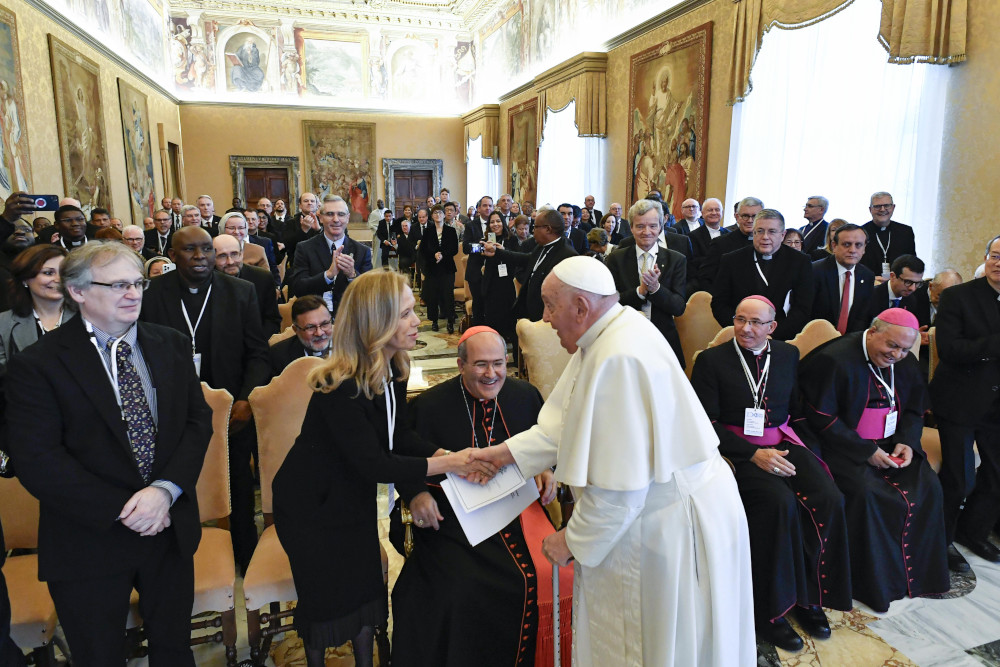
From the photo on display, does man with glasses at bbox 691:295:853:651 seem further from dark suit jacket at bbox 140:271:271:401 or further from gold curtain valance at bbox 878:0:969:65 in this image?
gold curtain valance at bbox 878:0:969:65

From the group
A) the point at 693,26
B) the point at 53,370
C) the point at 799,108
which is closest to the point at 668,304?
the point at 53,370

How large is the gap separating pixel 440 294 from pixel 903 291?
22.7 feet

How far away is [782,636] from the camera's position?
2994 mm

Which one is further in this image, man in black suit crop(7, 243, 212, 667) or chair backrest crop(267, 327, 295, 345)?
chair backrest crop(267, 327, 295, 345)

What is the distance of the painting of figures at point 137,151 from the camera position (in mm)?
12883

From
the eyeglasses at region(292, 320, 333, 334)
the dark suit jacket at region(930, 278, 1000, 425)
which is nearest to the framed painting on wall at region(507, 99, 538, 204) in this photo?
the dark suit jacket at region(930, 278, 1000, 425)

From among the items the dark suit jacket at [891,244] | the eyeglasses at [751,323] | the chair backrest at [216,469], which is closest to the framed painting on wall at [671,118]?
the dark suit jacket at [891,244]

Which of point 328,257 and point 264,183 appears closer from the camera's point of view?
point 328,257

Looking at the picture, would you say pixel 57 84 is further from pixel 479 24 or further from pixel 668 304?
pixel 479 24

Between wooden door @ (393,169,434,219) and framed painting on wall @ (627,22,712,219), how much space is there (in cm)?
1178

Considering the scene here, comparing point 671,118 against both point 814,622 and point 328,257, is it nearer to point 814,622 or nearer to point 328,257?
point 328,257

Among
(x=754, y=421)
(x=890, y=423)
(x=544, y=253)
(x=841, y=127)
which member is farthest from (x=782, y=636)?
(x=841, y=127)

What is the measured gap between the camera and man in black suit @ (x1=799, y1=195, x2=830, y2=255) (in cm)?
651

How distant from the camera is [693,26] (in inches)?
368
